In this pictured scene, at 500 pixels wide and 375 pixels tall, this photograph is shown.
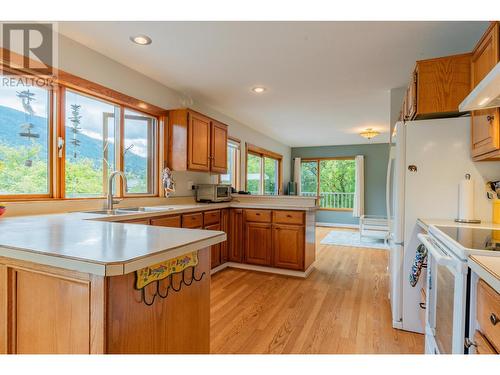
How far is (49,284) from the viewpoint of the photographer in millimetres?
1018

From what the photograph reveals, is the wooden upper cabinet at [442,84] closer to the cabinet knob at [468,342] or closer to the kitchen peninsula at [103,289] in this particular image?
the cabinet knob at [468,342]

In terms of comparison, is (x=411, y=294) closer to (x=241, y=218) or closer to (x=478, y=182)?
(x=478, y=182)

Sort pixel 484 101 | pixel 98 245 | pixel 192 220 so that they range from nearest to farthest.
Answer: pixel 98 245, pixel 484 101, pixel 192 220

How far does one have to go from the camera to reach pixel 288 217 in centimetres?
347

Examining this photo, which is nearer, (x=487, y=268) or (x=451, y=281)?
(x=487, y=268)

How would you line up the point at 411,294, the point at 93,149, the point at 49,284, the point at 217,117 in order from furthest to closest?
the point at 217,117
the point at 93,149
the point at 411,294
the point at 49,284

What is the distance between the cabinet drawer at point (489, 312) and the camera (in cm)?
86

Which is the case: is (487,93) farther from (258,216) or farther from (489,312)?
(258,216)

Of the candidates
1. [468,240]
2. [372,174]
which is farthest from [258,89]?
[372,174]

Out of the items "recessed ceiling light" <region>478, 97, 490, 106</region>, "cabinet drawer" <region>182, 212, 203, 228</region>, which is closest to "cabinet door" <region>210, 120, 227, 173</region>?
"cabinet drawer" <region>182, 212, 203, 228</region>

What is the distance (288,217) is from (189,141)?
5.14ft

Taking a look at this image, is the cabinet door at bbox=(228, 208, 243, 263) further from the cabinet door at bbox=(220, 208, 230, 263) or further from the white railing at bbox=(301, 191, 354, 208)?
the white railing at bbox=(301, 191, 354, 208)

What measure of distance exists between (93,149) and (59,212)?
737 millimetres
